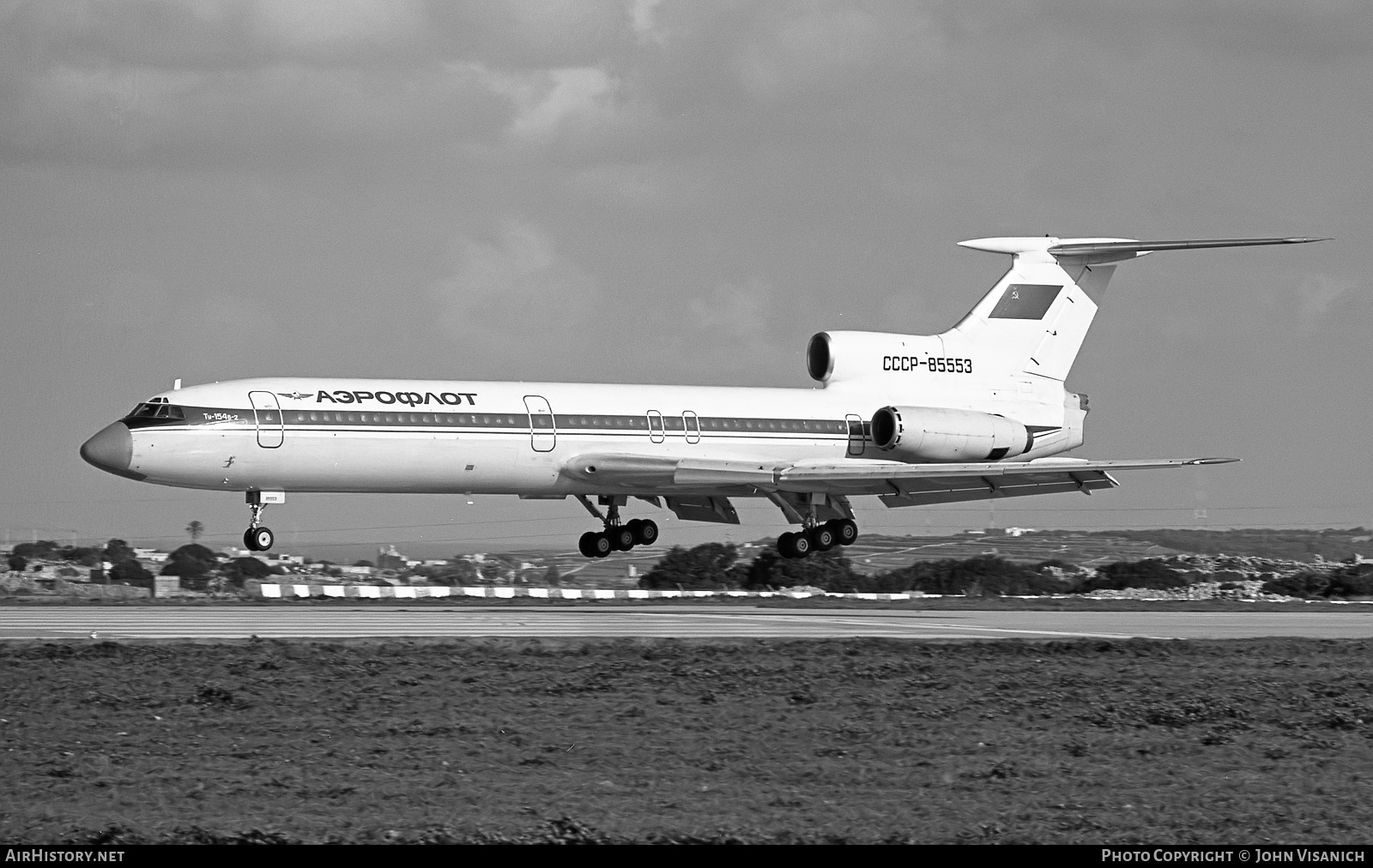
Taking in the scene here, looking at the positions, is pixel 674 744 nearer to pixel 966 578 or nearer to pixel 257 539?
pixel 257 539

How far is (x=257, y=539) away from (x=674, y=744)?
868 inches

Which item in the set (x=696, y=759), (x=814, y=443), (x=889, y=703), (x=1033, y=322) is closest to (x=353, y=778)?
(x=696, y=759)

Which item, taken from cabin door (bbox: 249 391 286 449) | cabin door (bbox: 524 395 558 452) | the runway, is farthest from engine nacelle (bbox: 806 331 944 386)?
cabin door (bbox: 249 391 286 449)

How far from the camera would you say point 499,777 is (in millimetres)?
12070

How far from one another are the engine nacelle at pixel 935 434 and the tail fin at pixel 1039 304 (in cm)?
238

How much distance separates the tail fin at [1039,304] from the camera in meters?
43.1

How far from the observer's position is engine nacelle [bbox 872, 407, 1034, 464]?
39.8 meters

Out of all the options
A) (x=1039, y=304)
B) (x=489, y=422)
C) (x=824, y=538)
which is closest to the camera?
(x=489, y=422)

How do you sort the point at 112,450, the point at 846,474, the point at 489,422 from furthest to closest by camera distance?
the point at 846,474 < the point at 489,422 < the point at 112,450

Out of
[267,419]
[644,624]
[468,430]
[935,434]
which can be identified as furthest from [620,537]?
[644,624]

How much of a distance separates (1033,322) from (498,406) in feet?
50.7

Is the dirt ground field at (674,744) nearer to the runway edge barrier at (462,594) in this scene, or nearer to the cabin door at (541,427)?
the runway edge barrier at (462,594)

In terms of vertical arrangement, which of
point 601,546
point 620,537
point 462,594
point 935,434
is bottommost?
point 462,594

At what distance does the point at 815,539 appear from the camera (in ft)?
131
